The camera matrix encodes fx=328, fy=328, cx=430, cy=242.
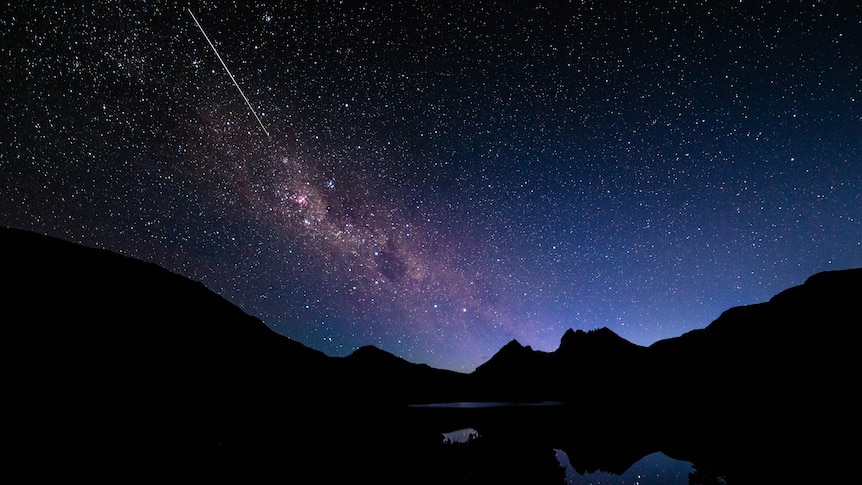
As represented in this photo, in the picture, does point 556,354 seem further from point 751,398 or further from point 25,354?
point 25,354

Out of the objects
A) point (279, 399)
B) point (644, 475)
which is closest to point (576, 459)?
point (644, 475)

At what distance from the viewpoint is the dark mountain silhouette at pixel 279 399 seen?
975 centimetres

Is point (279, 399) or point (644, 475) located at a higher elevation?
point (279, 399)

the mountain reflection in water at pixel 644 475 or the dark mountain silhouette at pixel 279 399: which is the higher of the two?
the dark mountain silhouette at pixel 279 399

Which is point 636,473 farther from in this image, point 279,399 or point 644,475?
point 279,399

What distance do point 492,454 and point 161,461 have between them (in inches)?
355

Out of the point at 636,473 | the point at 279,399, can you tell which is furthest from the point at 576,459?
the point at 279,399

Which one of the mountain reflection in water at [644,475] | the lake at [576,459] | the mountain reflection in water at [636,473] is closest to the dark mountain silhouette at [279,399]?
the lake at [576,459]

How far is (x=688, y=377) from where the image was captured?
192 ft

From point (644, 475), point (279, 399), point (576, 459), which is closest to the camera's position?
point (644, 475)

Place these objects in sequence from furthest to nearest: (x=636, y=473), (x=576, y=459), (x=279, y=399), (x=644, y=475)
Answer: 1. (x=279, y=399)
2. (x=576, y=459)
3. (x=636, y=473)
4. (x=644, y=475)

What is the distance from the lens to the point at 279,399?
33.2m

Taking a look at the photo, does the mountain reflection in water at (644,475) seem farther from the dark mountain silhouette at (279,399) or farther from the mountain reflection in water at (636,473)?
the dark mountain silhouette at (279,399)

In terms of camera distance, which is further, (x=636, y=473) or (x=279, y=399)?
(x=279, y=399)
